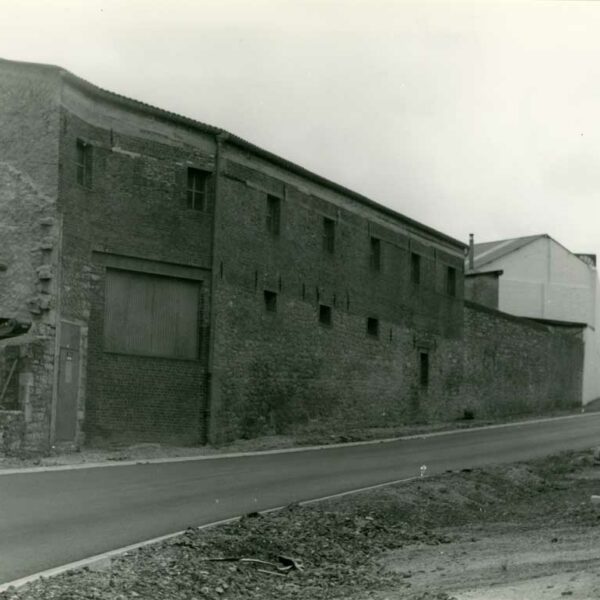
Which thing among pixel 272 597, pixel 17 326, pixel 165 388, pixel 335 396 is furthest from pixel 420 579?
pixel 335 396

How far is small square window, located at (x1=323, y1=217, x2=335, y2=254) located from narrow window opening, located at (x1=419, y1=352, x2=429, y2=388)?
7.72 metres

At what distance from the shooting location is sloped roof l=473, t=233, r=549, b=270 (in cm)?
5884

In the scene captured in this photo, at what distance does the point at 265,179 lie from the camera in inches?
1164

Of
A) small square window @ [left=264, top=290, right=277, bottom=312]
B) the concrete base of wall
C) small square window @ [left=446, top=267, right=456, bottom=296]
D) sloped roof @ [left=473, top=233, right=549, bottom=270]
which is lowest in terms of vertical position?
the concrete base of wall

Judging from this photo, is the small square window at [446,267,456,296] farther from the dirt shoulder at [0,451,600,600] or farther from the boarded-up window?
the dirt shoulder at [0,451,600,600]

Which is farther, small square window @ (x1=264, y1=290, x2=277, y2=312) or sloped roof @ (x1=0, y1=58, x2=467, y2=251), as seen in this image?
small square window @ (x1=264, y1=290, x2=277, y2=312)

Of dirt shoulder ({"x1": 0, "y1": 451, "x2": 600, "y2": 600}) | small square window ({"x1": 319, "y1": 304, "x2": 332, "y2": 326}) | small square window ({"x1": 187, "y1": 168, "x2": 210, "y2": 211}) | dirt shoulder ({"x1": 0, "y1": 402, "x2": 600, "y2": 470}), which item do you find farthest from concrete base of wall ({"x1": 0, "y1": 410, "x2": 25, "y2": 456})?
small square window ({"x1": 319, "y1": 304, "x2": 332, "y2": 326})

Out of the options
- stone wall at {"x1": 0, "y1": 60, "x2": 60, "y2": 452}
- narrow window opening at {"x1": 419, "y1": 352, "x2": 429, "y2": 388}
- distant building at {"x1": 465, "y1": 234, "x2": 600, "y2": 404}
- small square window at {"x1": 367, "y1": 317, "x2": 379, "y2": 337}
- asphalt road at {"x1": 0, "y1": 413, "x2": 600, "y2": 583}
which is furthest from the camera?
distant building at {"x1": 465, "y1": 234, "x2": 600, "y2": 404}

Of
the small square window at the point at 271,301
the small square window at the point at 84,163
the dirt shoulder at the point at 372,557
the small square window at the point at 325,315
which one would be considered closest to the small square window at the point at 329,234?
the small square window at the point at 325,315

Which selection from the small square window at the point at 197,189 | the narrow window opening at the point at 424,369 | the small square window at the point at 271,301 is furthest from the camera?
the narrow window opening at the point at 424,369

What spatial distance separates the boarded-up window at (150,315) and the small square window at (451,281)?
17929 millimetres

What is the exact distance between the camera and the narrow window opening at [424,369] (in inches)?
1533

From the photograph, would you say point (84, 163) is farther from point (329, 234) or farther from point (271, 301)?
point (329, 234)

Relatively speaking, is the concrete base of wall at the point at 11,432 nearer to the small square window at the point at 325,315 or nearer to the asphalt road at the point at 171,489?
the asphalt road at the point at 171,489
